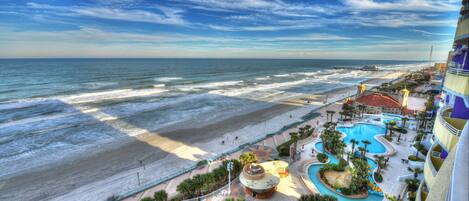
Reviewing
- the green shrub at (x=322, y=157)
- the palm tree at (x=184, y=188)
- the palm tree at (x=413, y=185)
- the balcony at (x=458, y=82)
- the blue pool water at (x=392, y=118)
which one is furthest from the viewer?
the blue pool water at (x=392, y=118)

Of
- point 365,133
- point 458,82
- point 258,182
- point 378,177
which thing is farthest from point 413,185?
point 365,133

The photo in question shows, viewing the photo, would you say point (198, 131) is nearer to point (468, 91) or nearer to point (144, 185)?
point (144, 185)

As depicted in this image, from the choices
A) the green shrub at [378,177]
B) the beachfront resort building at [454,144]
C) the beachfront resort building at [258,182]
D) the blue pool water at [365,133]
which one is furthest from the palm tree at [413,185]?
the beachfront resort building at [258,182]

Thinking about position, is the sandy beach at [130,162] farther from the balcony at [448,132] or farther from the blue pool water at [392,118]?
the balcony at [448,132]

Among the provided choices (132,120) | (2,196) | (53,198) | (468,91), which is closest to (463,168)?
(468,91)

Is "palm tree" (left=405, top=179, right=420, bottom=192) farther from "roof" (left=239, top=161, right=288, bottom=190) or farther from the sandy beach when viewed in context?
the sandy beach

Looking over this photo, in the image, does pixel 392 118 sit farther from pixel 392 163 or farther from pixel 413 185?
pixel 413 185
